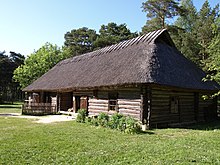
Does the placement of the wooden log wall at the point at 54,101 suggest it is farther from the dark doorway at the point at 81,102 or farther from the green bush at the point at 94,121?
the green bush at the point at 94,121

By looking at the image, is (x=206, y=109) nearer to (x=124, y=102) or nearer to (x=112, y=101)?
(x=124, y=102)

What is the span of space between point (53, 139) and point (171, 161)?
5.11 m

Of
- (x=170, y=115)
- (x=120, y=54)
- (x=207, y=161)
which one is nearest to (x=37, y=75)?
(x=120, y=54)

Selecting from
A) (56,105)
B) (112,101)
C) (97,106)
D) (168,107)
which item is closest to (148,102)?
(168,107)

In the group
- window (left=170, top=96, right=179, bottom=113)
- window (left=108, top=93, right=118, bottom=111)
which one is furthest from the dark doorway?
window (left=170, top=96, right=179, bottom=113)

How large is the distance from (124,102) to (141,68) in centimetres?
247

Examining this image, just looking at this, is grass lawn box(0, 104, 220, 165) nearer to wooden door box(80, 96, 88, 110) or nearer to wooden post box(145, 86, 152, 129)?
wooden post box(145, 86, 152, 129)

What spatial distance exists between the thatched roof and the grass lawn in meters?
4.46

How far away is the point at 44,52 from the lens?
44.8m

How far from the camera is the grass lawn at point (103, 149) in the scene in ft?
23.2

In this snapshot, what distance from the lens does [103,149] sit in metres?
8.38

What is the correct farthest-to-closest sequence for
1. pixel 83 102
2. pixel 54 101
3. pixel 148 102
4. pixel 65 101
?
1. pixel 54 101
2. pixel 65 101
3. pixel 83 102
4. pixel 148 102

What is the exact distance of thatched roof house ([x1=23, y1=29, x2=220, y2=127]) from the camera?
46.7 ft

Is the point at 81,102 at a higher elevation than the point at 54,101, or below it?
higher
